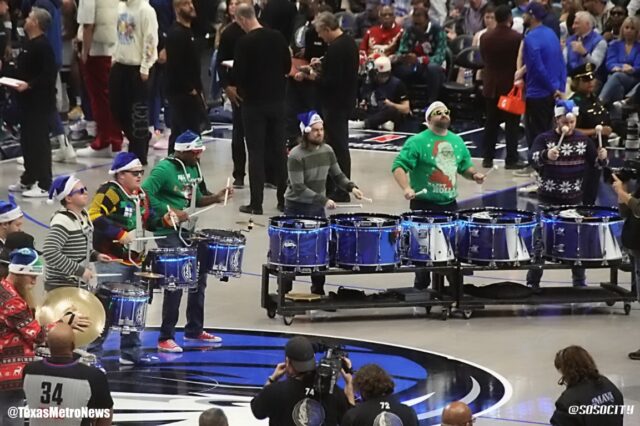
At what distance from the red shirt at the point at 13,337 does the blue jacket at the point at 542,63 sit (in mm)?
10828

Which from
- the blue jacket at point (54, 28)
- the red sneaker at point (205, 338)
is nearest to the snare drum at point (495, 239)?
the red sneaker at point (205, 338)

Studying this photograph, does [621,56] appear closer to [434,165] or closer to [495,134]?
[495,134]

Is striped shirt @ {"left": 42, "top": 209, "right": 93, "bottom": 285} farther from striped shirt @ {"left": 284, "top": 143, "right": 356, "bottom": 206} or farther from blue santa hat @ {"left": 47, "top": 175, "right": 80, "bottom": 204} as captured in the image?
striped shirt @ {"left": 284, "top": 143, "right": 356, "bottom": 206}

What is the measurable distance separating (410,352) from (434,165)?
6.36 ft

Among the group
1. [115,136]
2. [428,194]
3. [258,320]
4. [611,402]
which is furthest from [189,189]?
[115,136]

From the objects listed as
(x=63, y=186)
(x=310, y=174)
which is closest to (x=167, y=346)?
(x=63, y=186)

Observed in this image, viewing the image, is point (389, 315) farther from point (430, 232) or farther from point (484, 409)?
point (484, 409)

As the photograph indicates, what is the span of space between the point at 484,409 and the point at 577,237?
2.91m

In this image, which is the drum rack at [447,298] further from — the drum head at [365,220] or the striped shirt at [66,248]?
the striped shirt at [66,248]

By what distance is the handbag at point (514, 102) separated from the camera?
19.7m

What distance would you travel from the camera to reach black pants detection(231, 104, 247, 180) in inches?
728

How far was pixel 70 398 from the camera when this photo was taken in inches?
327

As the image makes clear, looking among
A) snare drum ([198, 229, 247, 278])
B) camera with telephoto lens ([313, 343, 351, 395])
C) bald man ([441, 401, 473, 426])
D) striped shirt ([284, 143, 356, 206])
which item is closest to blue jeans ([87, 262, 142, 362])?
snare drum ([198, 229, 247, 278])

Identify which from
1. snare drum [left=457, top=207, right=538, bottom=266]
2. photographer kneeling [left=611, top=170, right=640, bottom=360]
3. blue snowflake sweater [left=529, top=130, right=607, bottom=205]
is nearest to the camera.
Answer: photographer kneeling [left=611, top=170, right=640, bottom=360]
